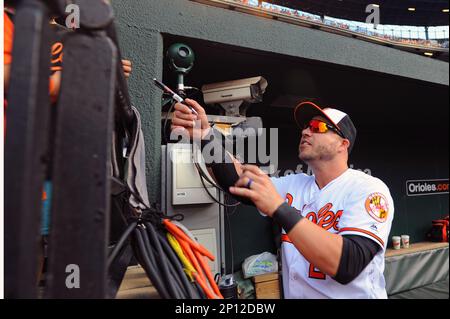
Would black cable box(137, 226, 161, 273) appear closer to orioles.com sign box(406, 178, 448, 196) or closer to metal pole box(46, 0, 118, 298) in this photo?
metal pole box(46, 0, 118, 298)

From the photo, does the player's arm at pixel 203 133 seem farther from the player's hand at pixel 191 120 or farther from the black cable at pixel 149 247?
the black cable at pixel 149 247

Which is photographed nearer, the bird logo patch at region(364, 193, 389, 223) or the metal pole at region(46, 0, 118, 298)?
the metal pole at region(46, 0, 118, 298)

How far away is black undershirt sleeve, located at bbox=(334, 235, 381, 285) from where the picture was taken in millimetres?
1145

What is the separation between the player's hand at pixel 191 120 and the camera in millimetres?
1400

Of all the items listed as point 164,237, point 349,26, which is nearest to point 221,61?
point 349,26

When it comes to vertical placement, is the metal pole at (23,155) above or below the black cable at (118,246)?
above

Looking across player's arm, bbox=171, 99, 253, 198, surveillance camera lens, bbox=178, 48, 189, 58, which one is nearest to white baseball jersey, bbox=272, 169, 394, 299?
player's arm, bbox=171, 99, 253, 198

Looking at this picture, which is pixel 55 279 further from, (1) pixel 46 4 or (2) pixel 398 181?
(2) pixel 398 181

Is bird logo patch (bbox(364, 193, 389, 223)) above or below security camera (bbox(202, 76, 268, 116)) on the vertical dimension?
below

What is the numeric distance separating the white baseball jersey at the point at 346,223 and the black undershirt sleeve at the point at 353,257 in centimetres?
3

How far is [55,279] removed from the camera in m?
0.57

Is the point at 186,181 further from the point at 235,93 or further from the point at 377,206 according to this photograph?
the point at 377,206

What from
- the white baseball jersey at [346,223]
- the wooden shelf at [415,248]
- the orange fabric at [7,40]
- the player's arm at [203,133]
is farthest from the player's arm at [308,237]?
the wooden shelf at [415,248]

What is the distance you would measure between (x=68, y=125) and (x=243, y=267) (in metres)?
3.44
